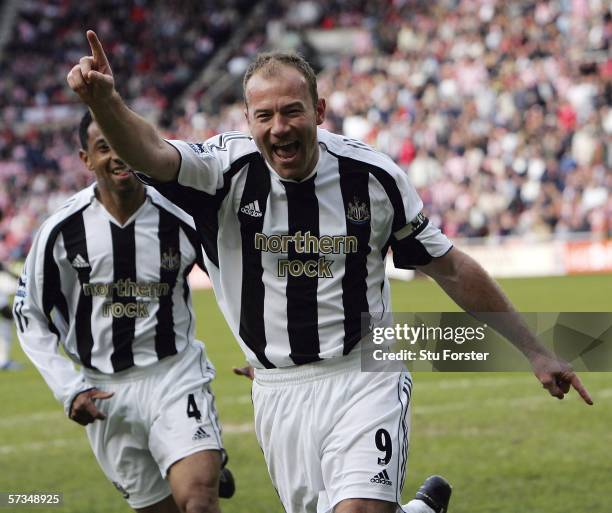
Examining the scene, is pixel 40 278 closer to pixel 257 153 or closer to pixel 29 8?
pixel 257 153

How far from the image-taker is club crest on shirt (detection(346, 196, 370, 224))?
4.96 m

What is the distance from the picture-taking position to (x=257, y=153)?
4.93 metres

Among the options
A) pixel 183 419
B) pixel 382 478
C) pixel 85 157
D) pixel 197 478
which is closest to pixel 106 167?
pixel 85 157

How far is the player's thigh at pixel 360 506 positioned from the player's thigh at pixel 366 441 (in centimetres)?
1

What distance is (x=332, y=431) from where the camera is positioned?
4836mm

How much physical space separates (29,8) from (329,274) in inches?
1632

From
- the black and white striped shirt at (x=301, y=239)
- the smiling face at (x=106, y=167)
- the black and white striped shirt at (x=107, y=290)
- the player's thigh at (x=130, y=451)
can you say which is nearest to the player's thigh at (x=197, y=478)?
the player's thigh at (x=130, y=451)

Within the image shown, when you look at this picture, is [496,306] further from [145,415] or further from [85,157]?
[85,157]

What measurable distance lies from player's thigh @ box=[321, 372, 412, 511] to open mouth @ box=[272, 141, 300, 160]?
3.07ft

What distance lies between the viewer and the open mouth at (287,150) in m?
4.71

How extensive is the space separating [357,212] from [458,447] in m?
4.95

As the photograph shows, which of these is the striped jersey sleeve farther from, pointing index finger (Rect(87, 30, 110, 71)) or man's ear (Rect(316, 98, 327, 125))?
pointing index finger (Rect(87, 30, 110, 71))

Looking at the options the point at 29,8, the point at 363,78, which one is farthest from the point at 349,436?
the point at 29,8

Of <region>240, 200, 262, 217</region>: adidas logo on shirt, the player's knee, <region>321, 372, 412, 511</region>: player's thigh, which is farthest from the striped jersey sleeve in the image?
<region>321, 372, 412, 511</region>: player's thigh
